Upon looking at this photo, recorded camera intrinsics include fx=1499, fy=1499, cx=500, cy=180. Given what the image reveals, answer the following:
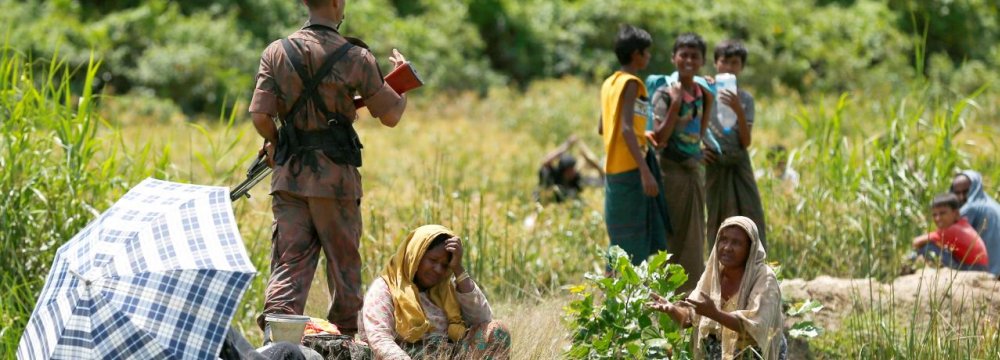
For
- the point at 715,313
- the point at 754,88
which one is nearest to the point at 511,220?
the point at 715,313

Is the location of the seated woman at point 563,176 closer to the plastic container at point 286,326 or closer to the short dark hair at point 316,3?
the short dark hair at point 316,3

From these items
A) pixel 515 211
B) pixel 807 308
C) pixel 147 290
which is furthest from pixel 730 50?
pixel 147 290

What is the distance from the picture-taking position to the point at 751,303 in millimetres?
5574

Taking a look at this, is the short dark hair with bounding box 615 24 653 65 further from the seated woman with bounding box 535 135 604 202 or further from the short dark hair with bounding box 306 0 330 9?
the seated woman with bounding box 535 135 604 202

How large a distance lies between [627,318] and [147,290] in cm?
187

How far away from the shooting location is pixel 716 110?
25.5ft

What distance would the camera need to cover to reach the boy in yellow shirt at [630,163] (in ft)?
23.4

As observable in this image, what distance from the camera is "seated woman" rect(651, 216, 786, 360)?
5.51 meters

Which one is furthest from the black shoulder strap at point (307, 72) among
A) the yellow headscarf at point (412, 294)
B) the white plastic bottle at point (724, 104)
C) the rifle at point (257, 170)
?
the white plastic bottle at point (724, 104)

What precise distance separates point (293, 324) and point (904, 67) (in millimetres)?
18772

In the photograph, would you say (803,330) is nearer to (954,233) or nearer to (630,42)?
(630,42)

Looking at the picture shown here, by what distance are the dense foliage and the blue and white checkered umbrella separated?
14.4m

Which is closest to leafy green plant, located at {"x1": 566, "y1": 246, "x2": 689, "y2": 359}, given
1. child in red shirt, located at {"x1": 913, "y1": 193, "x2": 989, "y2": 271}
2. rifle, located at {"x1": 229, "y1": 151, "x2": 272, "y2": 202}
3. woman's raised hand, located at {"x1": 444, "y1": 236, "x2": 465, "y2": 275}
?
woman's raised hand, located at {"x1": 444, "y1": 236, "x2": 465, "y2": 275}

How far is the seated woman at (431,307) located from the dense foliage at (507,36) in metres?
13.7
